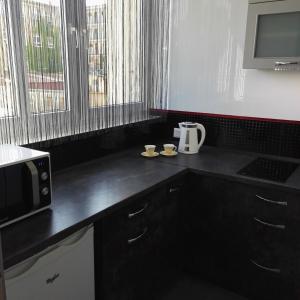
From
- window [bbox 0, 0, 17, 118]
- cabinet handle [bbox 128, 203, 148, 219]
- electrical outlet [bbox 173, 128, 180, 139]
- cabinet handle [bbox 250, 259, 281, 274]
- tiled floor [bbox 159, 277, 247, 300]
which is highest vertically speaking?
window [bbox 0, 0, 17, 118]

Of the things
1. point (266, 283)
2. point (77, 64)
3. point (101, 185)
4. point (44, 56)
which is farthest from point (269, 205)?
point (44, 56)

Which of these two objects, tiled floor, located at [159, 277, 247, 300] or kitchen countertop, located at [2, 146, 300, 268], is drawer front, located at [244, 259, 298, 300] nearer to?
tiled floor, located at [159, 277, 247, 300]

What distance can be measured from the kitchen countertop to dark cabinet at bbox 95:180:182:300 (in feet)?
0.28

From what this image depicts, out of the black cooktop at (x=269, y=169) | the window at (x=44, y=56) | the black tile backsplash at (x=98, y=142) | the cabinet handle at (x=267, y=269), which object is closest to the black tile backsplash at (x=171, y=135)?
the black tile backsplash at (x=98, y=142)

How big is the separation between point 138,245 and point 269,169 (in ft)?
3.17

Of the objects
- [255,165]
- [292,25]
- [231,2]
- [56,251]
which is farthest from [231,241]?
[231,2]

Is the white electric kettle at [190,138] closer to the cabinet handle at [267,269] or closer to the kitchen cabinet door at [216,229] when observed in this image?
the kitchen cabinet door at [216,229]

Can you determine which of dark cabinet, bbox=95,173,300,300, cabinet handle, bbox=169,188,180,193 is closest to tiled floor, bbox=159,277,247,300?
dark cabinet, bbox=95,173,300,300

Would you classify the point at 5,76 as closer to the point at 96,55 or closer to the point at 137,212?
A: the point at 96,55

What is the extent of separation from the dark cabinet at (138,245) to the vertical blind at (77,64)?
65 centimetres

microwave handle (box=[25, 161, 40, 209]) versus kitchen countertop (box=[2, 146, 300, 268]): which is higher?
microwave handle (box=[25, 161, 40, 209])

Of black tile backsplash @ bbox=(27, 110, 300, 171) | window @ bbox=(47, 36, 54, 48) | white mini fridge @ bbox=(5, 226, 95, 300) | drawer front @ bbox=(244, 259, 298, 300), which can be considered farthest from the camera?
black tile backsplash @ bbox=(27, 110, 300, 171)

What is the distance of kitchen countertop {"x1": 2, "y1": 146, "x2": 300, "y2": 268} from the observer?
1.11 m

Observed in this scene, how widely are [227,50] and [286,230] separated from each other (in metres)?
1.33
